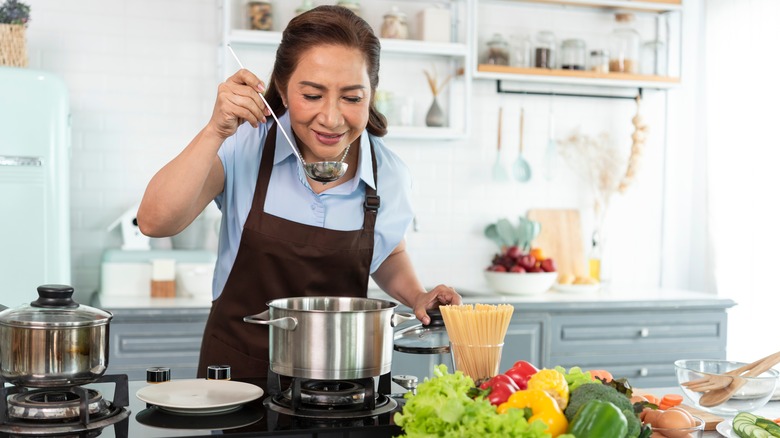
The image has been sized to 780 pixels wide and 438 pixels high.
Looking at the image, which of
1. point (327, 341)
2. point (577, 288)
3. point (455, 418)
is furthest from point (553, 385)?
point (577, 288)

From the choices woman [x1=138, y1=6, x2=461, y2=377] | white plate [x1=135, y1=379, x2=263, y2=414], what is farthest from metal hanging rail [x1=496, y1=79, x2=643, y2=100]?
white plate [x1=135, y1=379, x2=263, y2=414]

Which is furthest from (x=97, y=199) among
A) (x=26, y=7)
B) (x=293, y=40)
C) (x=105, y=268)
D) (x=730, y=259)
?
(x=730, y=259)

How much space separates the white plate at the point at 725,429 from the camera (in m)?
1.83

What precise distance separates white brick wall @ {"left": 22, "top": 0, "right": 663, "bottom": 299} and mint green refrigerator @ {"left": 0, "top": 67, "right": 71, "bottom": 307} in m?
0.69

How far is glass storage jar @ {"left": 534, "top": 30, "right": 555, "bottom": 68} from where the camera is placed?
16.7 feet

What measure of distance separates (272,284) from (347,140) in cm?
48

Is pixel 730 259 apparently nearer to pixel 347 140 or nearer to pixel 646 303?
pixel 646 303

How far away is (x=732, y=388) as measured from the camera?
2020mm

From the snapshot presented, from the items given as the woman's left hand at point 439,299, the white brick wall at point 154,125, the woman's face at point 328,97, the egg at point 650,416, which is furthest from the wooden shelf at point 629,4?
the egg at point 650,416

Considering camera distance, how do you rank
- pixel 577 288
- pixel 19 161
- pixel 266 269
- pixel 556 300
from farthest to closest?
pixel 577 288 → pixel 556 300 → pixel 19 161 → pixel 266 269

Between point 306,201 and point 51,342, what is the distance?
108 centimetres

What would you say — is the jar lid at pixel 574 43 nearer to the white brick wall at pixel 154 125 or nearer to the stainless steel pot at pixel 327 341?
the white brick wall at pixel 154 125

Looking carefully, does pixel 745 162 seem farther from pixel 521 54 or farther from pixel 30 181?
pixel 30 181

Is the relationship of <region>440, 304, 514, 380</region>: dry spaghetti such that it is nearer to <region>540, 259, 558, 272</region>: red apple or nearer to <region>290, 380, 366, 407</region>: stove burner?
<region>290, 380, 366, 407</region>: stove burner
